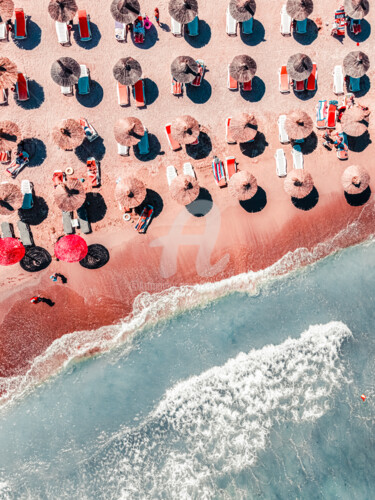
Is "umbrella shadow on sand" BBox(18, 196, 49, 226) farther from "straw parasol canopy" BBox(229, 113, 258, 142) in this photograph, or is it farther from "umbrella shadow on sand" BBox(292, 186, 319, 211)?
"umbrella shadow on sand" BBox(292, 186, 319, 211)

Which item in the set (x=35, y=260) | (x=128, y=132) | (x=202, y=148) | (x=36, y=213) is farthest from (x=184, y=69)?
(x=35, y=260)

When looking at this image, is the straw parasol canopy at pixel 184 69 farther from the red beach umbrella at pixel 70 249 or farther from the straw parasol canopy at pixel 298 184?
the red beach umbrella at pixel 70 249

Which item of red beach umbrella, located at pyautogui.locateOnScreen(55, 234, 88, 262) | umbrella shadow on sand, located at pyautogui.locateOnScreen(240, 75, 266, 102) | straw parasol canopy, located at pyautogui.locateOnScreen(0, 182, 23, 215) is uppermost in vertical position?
umbrella shadow on sand, located at pyautogui.locateOnScreen(240, 75, 266, 102)

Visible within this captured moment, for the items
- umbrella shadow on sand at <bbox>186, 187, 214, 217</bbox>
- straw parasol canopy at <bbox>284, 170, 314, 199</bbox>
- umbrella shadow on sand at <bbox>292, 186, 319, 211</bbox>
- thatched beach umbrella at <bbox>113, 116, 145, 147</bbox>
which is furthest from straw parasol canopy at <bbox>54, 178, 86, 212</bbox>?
umbrella shadow on sand at <bbox>292, 186, 319, 211</bbox>

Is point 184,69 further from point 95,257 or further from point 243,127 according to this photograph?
point 95,257

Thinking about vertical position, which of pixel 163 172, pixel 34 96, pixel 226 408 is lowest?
pixel 226 408

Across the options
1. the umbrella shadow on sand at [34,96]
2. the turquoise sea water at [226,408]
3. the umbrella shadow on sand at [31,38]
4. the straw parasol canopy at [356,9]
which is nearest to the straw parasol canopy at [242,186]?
the turquoise sea water at [226,408]

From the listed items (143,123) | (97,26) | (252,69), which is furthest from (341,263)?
(97,26)
